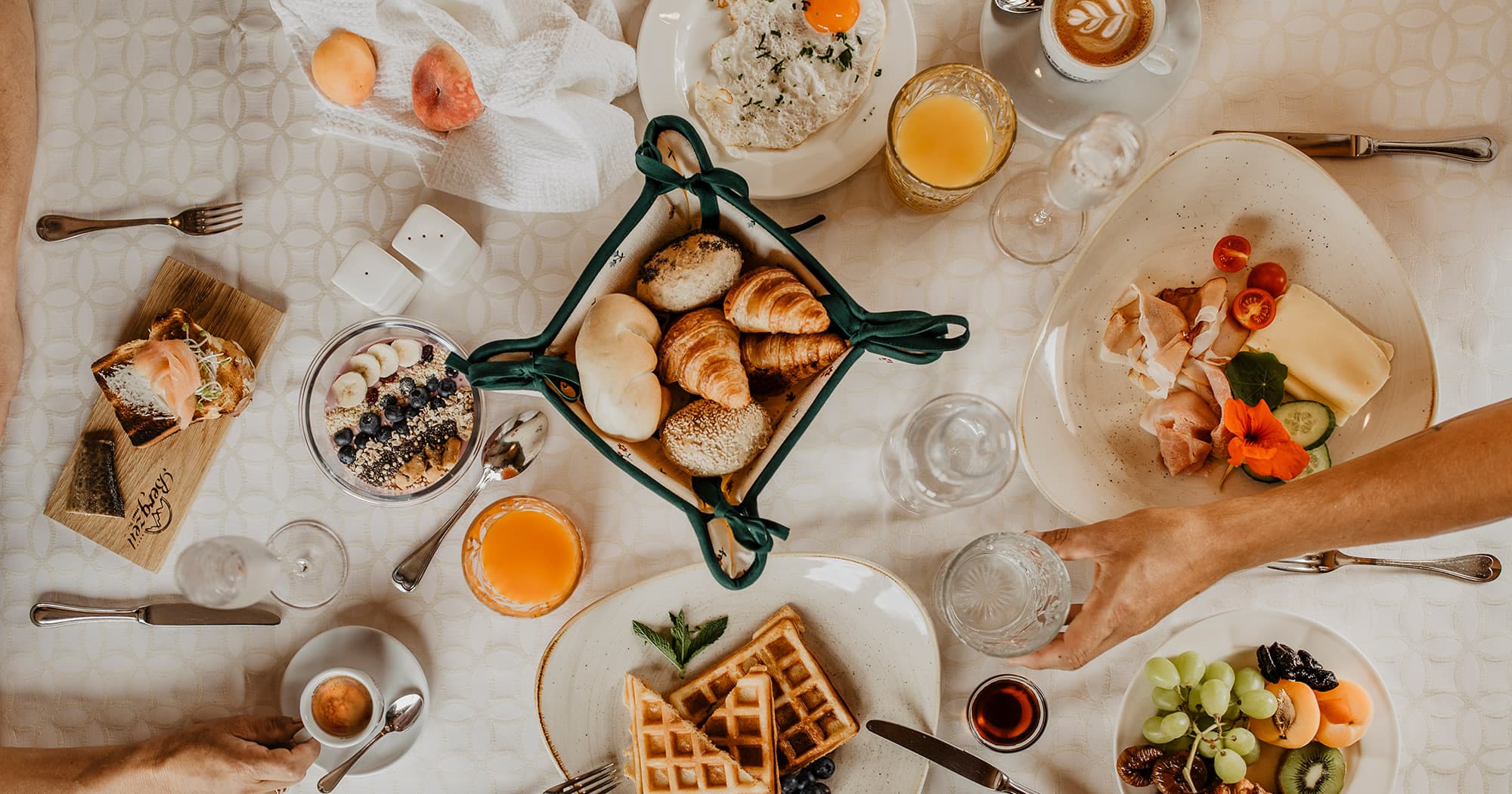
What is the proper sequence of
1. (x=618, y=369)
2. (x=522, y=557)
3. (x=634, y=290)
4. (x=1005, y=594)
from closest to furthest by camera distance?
(x=618, y=369)
(x=634, y=290)
(x=1005, y=594)
(x=522, y=557)

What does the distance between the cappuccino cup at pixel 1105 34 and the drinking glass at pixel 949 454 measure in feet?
1.97

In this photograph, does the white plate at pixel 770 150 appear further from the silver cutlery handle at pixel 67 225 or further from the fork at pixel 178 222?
the silver cutlery handle at pixel 67 225

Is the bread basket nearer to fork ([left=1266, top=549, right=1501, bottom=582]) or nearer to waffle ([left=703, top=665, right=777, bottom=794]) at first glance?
waffle ([left=703, top=665, right=777, bottom=794])

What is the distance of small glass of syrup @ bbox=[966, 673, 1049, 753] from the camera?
1384 millimetres

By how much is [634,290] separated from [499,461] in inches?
18.1

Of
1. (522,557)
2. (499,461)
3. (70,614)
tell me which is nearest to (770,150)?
(499,461)

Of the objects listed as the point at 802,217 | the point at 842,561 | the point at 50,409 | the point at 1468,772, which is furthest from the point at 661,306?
the point at 1468,772

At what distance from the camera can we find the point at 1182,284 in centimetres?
141

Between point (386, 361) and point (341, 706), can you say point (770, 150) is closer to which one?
point (386, 361)

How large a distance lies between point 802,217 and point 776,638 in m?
0.76

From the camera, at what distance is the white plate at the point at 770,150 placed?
1370mm

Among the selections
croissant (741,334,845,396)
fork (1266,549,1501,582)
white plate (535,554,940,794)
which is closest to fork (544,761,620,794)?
white plate (535,554,940,794)

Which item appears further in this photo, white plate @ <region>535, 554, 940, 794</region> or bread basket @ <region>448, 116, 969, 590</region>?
white plate @ <region>535, 554, 940, 794</region>

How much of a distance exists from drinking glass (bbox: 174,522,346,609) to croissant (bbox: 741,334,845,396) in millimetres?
883
